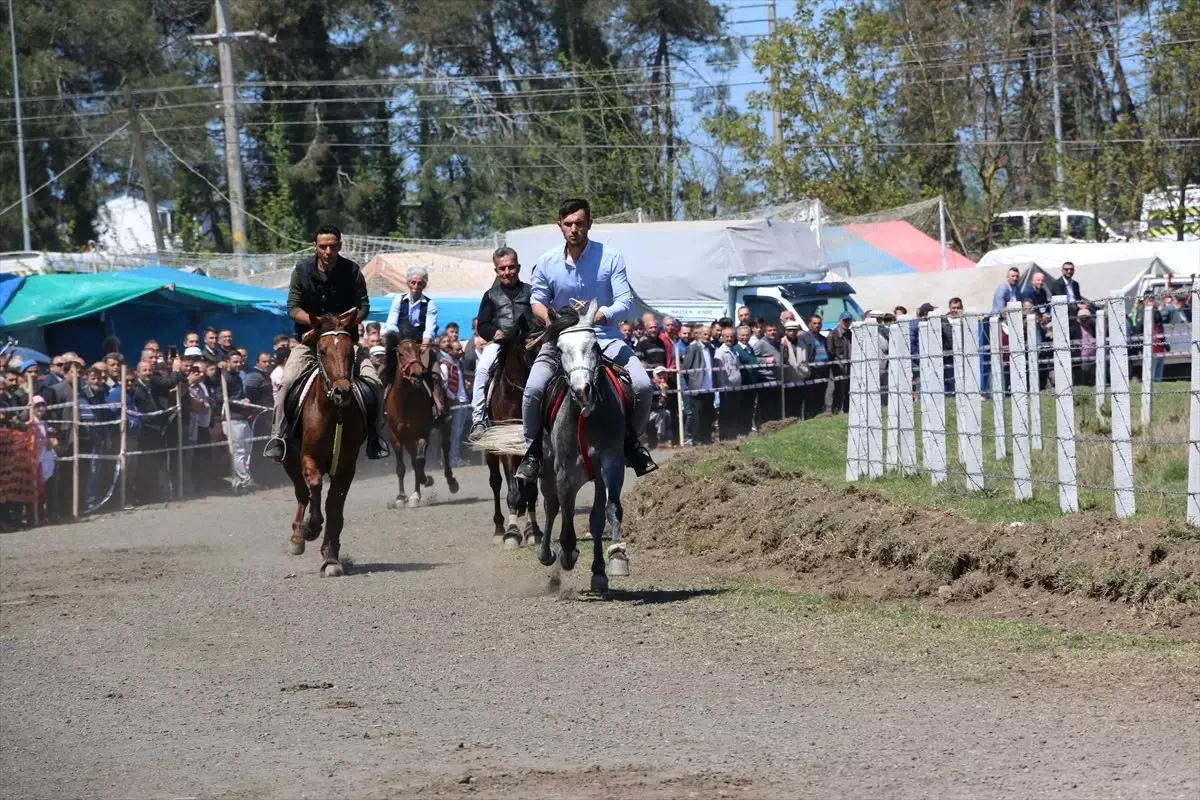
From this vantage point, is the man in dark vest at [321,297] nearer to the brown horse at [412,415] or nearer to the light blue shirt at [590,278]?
the light blue shirt at [590,278]

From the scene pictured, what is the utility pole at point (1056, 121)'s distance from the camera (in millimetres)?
51656

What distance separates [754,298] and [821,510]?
18.9 metres

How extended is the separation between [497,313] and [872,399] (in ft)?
15.4

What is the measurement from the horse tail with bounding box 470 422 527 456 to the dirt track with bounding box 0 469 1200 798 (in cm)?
107

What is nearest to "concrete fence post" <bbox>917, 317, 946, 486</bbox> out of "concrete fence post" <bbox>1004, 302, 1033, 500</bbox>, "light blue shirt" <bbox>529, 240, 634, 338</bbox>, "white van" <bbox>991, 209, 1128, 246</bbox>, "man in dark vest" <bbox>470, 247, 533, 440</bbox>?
"concrete fence post" <bbox>1004, 302, 1033, 500</bbox>

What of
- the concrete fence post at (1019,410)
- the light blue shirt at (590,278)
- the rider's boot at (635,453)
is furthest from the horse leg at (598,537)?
the concrete fence post at (1019,410)

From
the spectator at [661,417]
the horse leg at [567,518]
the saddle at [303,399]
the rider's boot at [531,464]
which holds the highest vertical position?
the saddle at [303,399]

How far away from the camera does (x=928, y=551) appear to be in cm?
1162

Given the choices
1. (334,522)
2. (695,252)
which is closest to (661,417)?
(695,252)

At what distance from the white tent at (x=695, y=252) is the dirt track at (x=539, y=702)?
19200 mm

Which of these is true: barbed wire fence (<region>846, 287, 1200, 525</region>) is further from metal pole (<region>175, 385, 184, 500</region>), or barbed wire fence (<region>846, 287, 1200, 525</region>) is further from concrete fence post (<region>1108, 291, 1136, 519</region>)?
metal pole (<region>175, 385, 184, 500</region>)

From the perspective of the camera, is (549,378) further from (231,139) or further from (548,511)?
(231,139)

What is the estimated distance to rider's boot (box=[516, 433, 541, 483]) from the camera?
11.8 meters

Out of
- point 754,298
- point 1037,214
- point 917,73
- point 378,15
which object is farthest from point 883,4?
point 754,298
